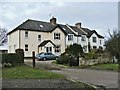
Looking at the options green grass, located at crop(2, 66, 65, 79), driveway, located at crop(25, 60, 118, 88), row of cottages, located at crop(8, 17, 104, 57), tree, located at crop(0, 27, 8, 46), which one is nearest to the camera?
driveway, located at crop(25, 60, 118, 88)

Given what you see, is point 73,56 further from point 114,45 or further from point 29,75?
point 29,75

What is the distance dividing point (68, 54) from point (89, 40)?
3204cm

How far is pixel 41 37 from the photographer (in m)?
52.6

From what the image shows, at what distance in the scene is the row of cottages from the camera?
164ft

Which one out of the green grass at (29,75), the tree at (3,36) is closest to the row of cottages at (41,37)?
the tree at (3,36)

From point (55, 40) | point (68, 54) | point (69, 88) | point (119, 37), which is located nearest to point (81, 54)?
point (68, 54)

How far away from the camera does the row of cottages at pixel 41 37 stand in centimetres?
5006

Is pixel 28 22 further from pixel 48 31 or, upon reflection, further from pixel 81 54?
pixel 81 54

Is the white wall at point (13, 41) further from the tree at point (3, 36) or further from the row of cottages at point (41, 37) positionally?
the tree at point (3, 36)

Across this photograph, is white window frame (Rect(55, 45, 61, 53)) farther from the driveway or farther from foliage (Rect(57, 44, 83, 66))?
the driveway

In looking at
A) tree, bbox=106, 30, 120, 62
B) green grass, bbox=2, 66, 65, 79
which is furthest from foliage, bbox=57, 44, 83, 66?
green grass, bbox=2, 66, 65, 79

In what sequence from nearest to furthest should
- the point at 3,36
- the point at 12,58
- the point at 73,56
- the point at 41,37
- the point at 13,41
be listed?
the point at 12,58 → the point at 73,56 → the point at 13,41 → the point at 41,37 → the point at 3,36

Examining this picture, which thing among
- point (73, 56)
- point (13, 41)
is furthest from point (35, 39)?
point (73, 56)

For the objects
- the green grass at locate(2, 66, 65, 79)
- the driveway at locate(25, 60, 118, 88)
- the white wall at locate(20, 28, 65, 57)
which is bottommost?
the driveway at locate(25, 60, 118, 88)
